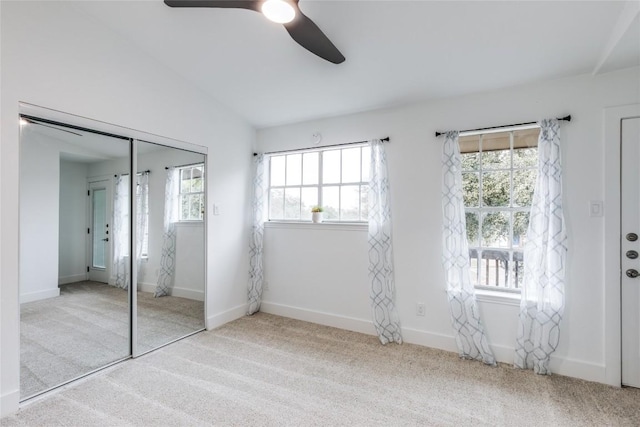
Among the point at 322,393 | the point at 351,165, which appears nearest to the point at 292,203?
the point at 351,165

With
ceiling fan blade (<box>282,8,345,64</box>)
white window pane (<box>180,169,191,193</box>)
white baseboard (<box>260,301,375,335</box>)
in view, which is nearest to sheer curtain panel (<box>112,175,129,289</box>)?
white window pane (<box>180,169,191,193</box>)

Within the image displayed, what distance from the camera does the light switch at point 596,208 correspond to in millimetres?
2326

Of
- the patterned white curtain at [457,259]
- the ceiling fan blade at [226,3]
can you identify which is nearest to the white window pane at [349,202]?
the patterned white curtain at [457,259]

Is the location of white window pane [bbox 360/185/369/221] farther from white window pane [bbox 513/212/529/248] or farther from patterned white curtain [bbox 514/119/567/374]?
patterned white curtain [bbox 514/119/567/374]

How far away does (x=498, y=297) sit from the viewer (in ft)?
8.69

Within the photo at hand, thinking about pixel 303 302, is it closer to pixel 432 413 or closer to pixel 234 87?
pixel 432 413

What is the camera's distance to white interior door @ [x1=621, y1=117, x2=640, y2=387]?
2.24 meters

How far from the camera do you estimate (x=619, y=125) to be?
7.49ft

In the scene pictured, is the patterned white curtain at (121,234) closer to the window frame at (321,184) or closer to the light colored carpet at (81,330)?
the light colored carpet at (81,330)

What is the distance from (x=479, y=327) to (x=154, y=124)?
3509 mm

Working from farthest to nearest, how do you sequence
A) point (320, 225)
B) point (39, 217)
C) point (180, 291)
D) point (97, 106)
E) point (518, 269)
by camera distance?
point (320, 225)
point (180, 291)
point (518, 269)
point (97, 106)
point (39, 217)

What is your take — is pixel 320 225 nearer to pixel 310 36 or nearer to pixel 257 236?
pixel 257 236

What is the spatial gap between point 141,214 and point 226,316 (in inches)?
60.9

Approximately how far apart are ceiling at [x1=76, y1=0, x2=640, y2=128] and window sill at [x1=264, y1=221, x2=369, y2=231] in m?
1.29
